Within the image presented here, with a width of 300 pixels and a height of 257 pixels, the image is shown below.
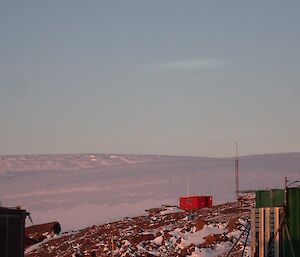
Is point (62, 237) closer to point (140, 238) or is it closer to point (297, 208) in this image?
point (140, 238)

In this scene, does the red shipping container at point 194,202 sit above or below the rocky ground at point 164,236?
above

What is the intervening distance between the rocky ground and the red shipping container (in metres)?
2.79

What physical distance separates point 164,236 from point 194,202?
2496cm

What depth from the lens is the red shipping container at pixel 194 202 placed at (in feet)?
278

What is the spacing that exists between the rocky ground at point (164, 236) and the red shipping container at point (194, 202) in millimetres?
2790

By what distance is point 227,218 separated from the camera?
213 ft

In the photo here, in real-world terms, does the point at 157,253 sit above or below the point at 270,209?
below

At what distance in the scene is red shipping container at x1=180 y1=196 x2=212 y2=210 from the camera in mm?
84812

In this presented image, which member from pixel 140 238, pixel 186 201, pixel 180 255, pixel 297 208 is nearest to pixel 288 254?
pixel 297 208

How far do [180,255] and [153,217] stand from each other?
23.8m

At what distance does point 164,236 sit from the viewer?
199 ft

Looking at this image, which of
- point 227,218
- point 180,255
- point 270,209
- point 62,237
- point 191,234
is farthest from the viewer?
point 62,237

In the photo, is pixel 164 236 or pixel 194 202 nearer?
pixel 164 236

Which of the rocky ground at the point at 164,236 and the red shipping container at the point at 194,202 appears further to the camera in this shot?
the red shipping container at the point at 194,202
